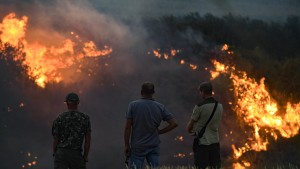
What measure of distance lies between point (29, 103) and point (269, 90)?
21425mm

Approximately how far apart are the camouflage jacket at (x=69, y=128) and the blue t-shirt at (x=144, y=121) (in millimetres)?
1022

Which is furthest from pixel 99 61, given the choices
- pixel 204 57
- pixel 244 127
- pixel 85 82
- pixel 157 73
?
pixel 244 127

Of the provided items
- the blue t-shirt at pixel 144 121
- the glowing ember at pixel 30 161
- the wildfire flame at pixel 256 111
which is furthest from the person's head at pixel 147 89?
the glowing ember at pixel 30 161

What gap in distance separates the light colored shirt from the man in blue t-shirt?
0.68 m

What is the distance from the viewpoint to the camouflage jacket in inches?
347

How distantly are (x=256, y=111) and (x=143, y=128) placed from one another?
94.4 feet

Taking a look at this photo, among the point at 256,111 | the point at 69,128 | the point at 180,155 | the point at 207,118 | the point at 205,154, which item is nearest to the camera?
the point at 69,128

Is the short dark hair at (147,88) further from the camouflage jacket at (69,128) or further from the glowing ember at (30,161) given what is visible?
the glowing ember at (30,161)

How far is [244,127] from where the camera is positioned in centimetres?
4275

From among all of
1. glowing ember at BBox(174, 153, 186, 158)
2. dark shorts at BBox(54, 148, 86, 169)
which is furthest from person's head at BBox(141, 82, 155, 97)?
glowing ember at BBox(174, 153, 186, 158)

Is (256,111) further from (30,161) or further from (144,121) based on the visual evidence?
(30,161)

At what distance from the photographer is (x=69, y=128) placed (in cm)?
880

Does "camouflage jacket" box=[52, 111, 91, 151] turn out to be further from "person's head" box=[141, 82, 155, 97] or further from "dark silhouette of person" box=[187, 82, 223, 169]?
"dark silhouette of person" box=[187, 82, 223, 169]

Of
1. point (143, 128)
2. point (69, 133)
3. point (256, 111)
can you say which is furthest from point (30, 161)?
point (69, 133)
